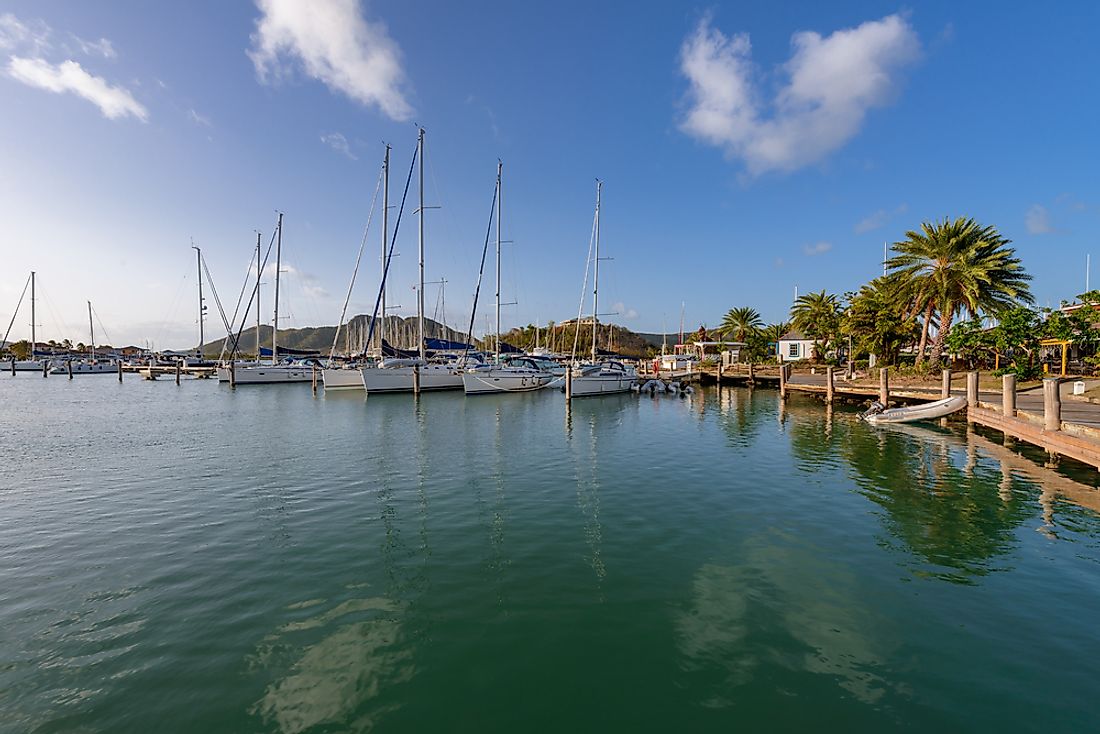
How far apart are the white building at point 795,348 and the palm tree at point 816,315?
3.58 meters

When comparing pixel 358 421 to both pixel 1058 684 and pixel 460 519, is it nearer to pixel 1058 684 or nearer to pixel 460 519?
pixel 460 519

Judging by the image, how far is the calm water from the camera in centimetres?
546

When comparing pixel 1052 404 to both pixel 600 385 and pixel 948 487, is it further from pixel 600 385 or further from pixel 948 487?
pixel 600 385

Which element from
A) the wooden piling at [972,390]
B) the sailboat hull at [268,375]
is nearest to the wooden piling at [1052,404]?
the wooden piling at [972,390]

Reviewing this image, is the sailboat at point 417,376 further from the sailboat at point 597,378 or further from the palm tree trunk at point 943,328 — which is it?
the palm tree trunk at point 943,328

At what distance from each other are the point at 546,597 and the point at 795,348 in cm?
7633

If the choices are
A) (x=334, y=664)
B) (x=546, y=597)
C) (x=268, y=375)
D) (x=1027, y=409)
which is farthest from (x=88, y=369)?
(x=1027, y=409)

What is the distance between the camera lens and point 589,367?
158 ft

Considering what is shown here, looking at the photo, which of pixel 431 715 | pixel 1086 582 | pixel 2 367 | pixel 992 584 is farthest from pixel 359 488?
pixel 2 367

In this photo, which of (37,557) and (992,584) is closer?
(992,584)

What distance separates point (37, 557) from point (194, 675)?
633 cm

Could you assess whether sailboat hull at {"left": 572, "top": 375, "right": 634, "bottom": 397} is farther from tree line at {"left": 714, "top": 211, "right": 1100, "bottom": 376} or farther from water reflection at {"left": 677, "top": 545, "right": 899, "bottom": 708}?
water reflection at {"left": 677, "top": 545, "right": 899, "bottom": 708}

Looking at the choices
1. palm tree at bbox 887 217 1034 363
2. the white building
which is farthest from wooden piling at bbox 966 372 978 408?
the white building

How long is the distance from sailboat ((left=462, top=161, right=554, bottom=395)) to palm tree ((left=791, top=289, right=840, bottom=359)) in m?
35.8
